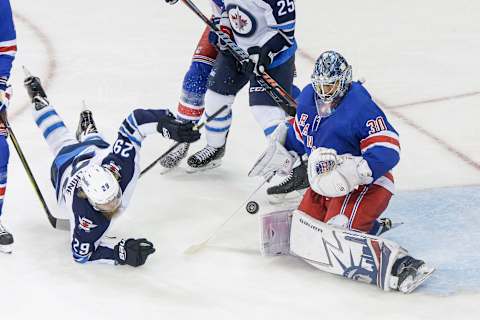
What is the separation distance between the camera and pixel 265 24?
178 inches

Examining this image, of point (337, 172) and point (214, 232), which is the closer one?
point (337, 172)

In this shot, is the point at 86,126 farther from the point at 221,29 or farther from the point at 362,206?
the point at 362,206

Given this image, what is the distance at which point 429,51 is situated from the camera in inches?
244

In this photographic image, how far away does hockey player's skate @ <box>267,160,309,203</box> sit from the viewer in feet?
14.7

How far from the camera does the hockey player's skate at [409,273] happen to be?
12.1ft

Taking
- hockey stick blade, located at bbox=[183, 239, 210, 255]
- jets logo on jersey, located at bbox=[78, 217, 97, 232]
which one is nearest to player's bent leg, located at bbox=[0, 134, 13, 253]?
jets logo on jersey, located at bbox=[78, 217, 97, 232]

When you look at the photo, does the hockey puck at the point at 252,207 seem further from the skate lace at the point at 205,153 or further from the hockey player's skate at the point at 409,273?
the hockey player's skate at the point at 409,273

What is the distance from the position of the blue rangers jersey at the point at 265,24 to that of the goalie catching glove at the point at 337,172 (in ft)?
2.63

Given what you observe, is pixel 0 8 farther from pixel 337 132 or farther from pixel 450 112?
pixel 450 112

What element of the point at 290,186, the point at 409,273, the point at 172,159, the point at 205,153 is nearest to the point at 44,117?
the point at 172,159

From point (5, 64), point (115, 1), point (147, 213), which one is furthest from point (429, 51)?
point (5, 64)

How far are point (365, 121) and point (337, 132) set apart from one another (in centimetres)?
11

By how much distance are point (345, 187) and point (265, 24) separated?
999mm

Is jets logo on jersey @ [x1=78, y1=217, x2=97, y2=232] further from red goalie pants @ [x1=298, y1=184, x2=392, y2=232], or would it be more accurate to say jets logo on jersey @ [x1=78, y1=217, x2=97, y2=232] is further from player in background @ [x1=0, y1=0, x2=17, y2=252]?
red goalie pants @ [x1=298, y1=184, x2=392, y2=232]
